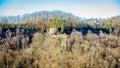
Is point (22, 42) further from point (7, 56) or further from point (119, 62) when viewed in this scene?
point (119, 62)

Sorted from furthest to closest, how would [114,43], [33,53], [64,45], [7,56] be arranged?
[114,43] < [64,45] < [33,53] < [7,56]

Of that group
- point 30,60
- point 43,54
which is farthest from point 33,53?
point 30,60

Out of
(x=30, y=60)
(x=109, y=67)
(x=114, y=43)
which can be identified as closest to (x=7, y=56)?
(x=30, y=60)

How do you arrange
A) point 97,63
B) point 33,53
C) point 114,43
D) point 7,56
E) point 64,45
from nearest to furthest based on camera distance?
1. point 7,56
2. point 97,63
3. point 33,53
4. point 64,45
5. point 114,43

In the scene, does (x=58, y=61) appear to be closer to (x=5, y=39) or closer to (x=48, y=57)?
(x=48, y=57)

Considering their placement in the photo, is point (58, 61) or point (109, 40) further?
point (109, 40)

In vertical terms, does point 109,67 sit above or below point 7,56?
below

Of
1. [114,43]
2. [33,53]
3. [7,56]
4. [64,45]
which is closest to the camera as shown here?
[7,56]
